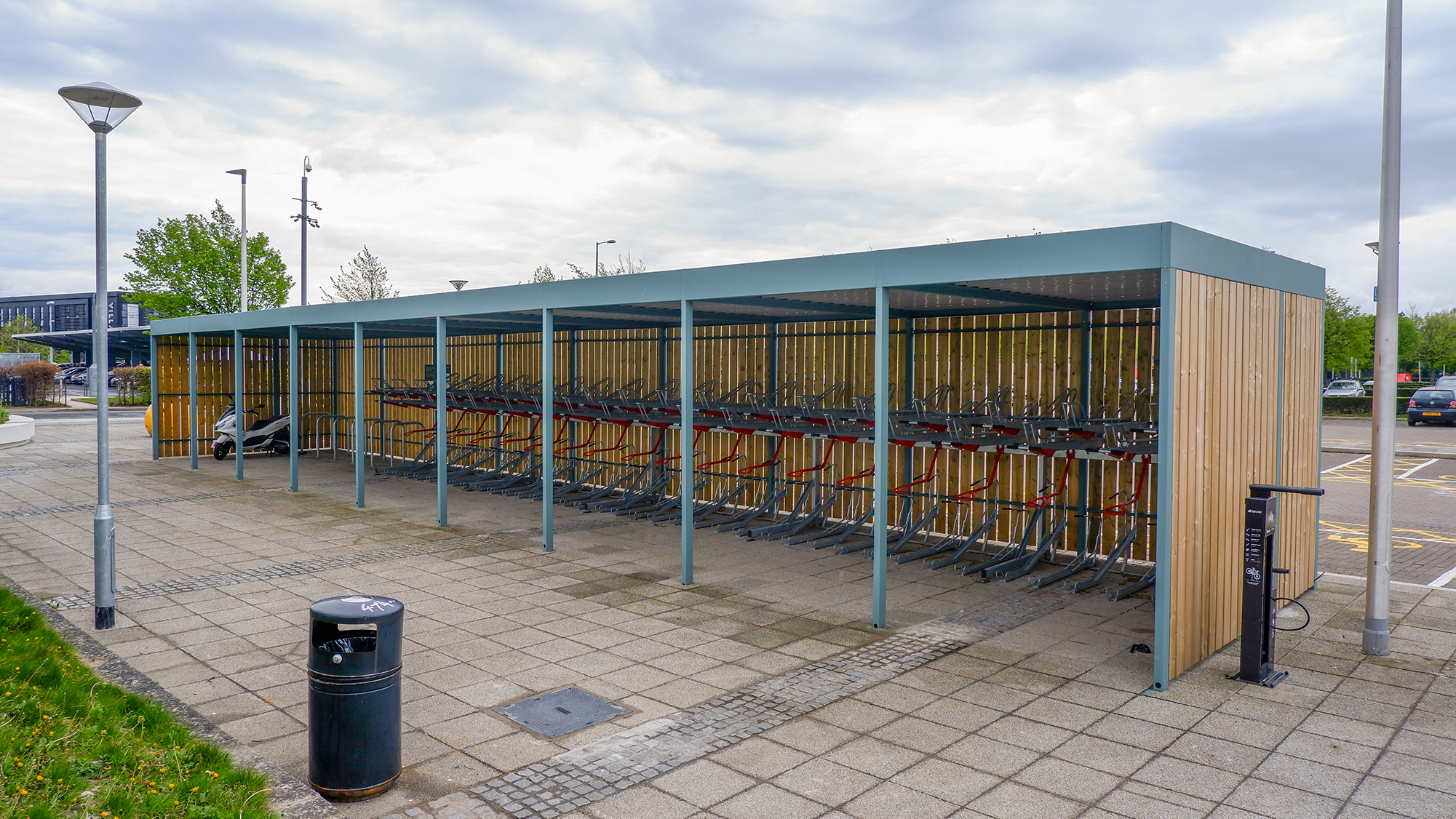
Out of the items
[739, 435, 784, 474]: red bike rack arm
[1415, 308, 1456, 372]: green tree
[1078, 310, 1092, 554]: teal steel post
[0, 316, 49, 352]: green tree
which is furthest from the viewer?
[0, 316, 49, 352]: green tree

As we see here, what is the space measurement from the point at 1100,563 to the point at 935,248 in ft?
12.6

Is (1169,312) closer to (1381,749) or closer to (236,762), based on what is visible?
(1381,749)

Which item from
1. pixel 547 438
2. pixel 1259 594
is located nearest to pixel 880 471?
pixel 1259 594

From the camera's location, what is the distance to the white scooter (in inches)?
642

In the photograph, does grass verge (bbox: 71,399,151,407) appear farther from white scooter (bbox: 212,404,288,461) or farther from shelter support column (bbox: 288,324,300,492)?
shelter support column (bbox: 288,324,300,492)

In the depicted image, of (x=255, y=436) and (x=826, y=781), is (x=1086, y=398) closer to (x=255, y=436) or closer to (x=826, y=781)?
(x=826, y=781)

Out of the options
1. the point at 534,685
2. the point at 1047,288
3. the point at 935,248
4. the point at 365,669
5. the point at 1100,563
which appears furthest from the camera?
the point at 1100,563

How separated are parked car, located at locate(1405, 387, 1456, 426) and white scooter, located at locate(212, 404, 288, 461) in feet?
98.3

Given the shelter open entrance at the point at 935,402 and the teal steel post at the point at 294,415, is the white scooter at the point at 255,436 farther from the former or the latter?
the teal steel post at the point at 294,415

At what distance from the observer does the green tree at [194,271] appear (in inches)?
1090

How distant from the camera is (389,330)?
1355cm

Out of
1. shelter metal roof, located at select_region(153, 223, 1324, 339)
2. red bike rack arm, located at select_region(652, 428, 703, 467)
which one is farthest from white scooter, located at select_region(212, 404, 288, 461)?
red bike rack arm, located at select_region(652, 428, 703, 467)

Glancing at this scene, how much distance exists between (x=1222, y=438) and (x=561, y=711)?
4.08 meters

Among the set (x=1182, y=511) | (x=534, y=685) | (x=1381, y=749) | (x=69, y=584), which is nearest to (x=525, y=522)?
(x=69, y=584)
